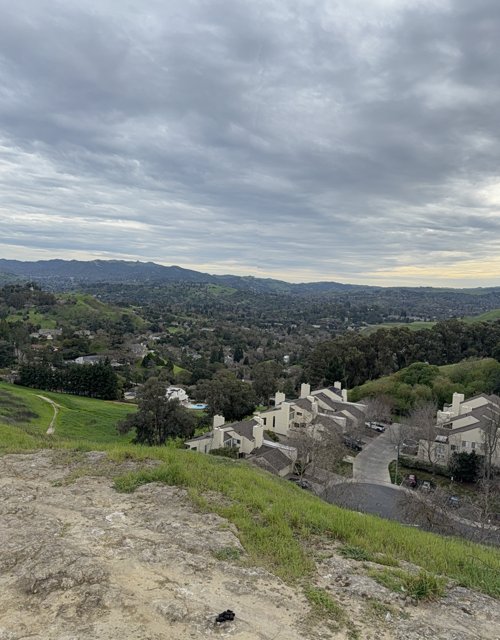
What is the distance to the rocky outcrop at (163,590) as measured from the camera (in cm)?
352

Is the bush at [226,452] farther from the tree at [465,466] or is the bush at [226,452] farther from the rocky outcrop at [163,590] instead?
the rocky outcrop at [163,590]

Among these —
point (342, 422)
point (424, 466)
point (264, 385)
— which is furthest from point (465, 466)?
point (264, 385)

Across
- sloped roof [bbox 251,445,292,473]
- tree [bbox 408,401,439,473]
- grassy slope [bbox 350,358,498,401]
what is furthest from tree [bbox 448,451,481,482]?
grassy slope [bbox 350,358,498,401]

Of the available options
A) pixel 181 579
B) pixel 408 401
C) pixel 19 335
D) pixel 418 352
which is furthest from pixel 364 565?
pixel 19 335

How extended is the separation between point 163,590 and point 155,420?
2559 cm

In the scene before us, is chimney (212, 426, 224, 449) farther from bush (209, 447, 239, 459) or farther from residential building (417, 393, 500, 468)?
residential building (417, 393, 500, 468)

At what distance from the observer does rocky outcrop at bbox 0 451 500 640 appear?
11.5 ft

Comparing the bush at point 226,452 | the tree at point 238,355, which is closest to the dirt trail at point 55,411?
the bush at point 226,452

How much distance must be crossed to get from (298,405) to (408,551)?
28.0 m

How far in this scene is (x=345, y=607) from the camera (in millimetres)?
4008

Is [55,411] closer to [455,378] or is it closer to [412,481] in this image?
[412,481]

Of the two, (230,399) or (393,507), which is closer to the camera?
(393,507)

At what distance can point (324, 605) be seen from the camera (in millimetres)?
3980

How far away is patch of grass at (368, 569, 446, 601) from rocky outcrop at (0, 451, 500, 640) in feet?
0.33
